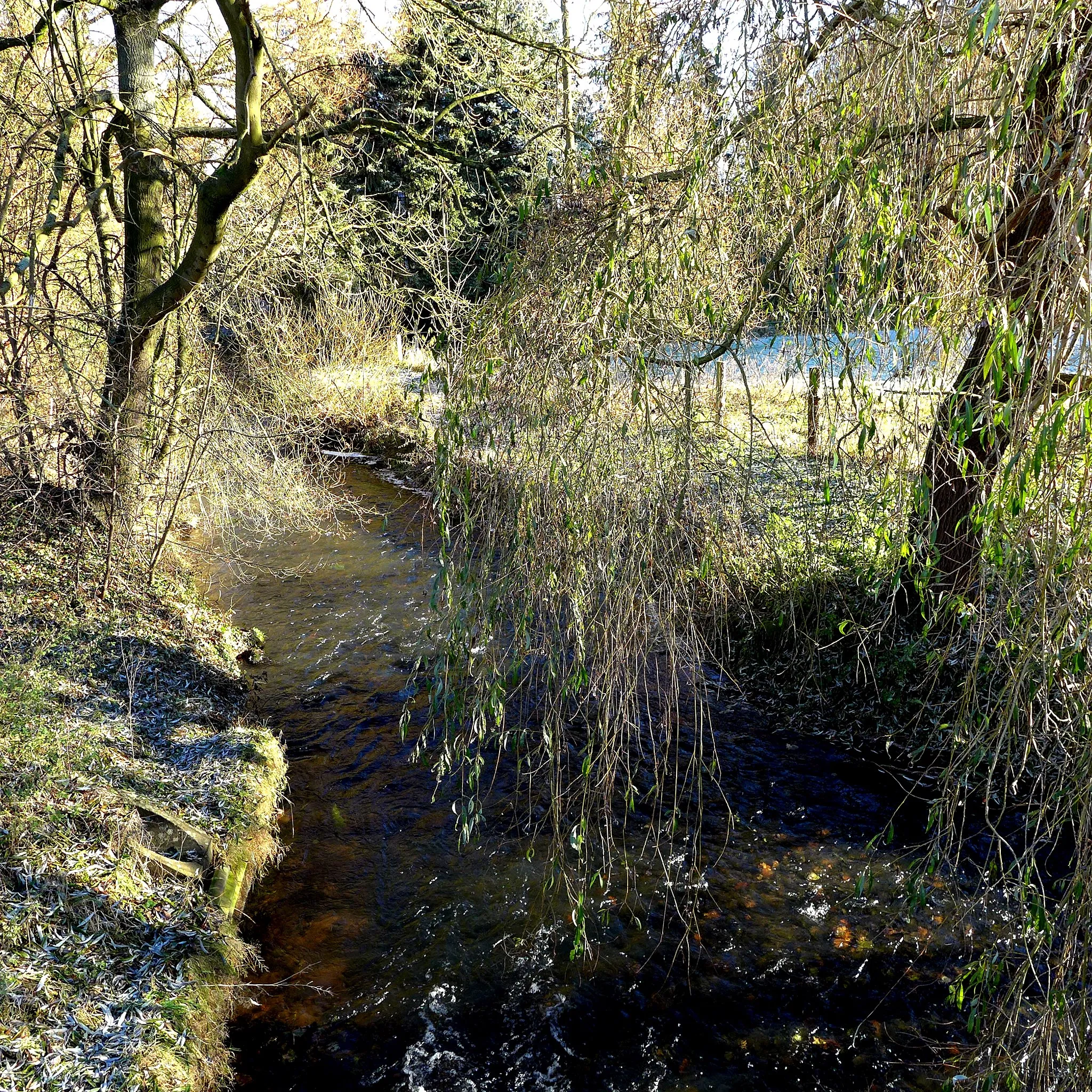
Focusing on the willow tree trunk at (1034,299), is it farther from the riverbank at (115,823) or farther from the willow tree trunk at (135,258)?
the willow tree trunk at (135,258)

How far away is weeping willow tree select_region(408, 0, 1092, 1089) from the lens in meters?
2.12

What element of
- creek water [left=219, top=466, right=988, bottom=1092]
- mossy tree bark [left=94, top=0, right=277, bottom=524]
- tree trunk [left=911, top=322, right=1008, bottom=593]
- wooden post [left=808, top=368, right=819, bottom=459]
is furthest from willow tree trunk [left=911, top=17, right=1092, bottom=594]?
mossy tree bark [left=94, top=0, right=277, bottom=524]

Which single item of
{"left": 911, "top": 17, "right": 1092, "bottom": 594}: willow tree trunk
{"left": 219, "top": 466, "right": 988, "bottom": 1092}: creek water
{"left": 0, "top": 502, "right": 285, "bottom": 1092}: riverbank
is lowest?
{"left": 219, "top": 466, "right": 988, "bottom": 1092}: creek water

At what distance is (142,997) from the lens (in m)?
3.48

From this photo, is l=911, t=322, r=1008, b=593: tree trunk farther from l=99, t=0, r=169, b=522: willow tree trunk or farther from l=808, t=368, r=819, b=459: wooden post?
l=99, t=0, r=169, b=522: willow tree trunk

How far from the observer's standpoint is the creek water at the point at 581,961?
3.61m

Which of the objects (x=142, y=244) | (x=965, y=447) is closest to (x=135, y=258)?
(x=142, y=244)

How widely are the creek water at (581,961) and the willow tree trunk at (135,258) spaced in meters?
2.60

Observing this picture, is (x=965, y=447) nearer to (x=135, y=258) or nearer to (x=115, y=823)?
(x=115, y=823)

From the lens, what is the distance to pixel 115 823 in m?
4.17

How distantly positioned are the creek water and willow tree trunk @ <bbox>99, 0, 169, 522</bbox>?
2603mm

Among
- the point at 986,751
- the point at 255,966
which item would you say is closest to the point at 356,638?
the point at 255,966

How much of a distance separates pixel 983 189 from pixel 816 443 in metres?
1.49

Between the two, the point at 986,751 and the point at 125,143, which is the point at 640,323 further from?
the point at 125,143
